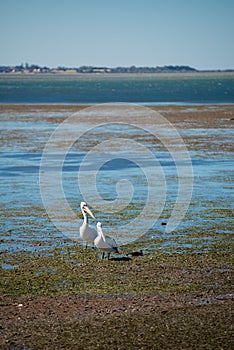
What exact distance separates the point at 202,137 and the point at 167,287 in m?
28.5

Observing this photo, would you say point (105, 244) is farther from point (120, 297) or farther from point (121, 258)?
point (120, 297)

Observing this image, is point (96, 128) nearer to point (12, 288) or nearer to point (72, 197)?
point (72, 197)

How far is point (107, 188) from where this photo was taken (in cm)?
2369

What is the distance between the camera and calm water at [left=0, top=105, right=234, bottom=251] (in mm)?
17312

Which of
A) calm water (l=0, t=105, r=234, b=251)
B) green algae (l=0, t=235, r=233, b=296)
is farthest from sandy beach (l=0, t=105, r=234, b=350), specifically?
calm water (l=0, t=105, r=234, b=251)

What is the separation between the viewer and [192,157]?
31781 mm

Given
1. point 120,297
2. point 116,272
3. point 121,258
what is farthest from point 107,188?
point 120,297

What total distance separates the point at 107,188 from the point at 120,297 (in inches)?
461

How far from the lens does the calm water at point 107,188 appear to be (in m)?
17.3

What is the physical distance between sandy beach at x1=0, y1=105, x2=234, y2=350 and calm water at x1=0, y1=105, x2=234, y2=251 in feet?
1.87

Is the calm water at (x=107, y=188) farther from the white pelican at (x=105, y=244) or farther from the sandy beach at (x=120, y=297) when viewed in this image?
the white pelican at (x=105, y=244)

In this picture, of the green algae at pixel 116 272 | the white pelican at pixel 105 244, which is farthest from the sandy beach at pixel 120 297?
the white pelican at pixel 105 244

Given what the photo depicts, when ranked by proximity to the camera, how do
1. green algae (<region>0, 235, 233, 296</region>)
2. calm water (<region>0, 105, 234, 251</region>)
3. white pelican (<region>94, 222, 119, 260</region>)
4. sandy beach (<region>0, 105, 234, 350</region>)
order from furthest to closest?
calm water (<region>0, 105, 234, 251</region>) < white pelican (<region>94, 222, 119, 260</region>) < green algae (<region>0, 235, 233, 296</region>) < sandy beach (<region>0, 105, 234, 350</region>)

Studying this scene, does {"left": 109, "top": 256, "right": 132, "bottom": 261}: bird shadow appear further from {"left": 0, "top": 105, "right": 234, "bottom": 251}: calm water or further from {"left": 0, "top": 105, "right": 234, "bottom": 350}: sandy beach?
→ {"left": 0, "top": 105, "right": 234, "bottom": 251}: calm water
